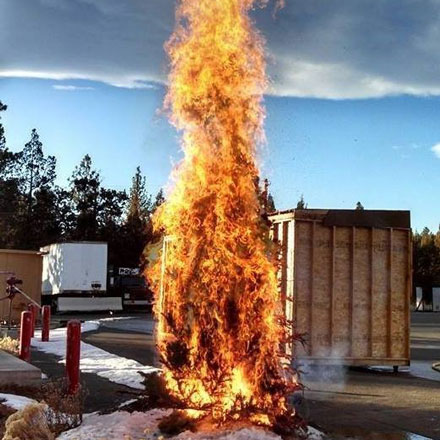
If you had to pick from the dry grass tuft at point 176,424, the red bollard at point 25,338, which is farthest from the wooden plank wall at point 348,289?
the dry grass tuft at point 176,424

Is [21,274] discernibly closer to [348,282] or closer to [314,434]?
[348,282]

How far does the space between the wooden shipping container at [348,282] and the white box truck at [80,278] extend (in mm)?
23549

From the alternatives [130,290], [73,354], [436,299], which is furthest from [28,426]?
[436,299]

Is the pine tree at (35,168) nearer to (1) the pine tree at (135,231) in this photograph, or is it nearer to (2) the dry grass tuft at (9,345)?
(1) the pine tree at (135,231)

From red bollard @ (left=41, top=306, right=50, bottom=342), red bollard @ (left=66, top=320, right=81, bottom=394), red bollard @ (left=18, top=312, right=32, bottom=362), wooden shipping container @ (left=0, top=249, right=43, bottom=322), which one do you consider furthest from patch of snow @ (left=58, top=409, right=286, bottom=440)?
wooden shipping container @ (left=0, top=249, right=43, bottom=322)

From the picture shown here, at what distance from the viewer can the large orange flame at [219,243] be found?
264 inches

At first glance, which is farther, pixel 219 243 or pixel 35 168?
pixel 35 168

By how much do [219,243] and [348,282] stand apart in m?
7.01

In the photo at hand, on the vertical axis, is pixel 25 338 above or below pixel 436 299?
below

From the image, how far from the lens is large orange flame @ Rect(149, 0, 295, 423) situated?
6715 mm

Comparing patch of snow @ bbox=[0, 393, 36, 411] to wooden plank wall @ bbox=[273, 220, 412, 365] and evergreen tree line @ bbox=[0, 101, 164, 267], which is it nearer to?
wooden plank wall @ bbox=[273, 220, 412, 365]

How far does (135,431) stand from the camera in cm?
651

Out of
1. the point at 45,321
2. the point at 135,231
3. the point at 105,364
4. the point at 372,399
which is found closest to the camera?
the point at 372,399

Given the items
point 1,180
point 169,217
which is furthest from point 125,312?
point 169,217
